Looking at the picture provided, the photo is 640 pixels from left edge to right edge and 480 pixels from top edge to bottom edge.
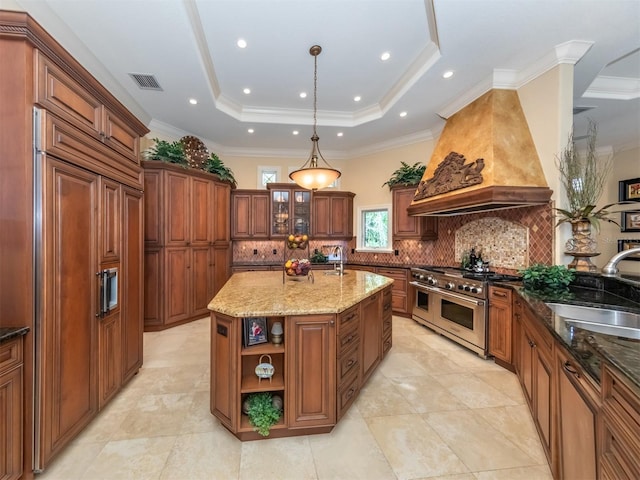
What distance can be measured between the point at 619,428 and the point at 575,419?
471 mm

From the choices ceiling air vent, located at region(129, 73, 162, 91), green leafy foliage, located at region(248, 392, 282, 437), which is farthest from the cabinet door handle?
ceiling air vent, located at region(129, 73, 162, 91)

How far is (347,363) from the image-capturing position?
2131 mm

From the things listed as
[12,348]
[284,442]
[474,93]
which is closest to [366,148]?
[474,93]

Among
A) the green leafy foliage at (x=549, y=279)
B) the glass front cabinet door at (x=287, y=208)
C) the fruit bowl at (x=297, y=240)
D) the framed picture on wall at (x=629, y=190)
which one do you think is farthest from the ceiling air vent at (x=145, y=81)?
the framed picture on wall at (x=629, y=190)

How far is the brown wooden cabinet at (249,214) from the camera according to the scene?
5.60m

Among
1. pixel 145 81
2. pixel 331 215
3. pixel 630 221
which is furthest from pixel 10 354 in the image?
pixel 630 221

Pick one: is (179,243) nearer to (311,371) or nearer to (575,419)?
(311,371)

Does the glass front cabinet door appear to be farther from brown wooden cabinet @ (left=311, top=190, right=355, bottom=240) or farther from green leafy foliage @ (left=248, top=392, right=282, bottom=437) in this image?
green leafy foliage @ (left=248, top=392, right=282, bottom=437)

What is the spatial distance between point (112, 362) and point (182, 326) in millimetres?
2130

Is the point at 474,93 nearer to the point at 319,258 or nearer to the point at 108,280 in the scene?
the point at 319,258

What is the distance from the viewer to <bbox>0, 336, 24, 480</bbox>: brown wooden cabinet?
4.49ft

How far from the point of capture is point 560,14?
2.41 meters

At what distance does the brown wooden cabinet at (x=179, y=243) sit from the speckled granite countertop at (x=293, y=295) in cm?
166

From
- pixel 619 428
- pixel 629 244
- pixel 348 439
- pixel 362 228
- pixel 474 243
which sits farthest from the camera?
pixel 362 228
